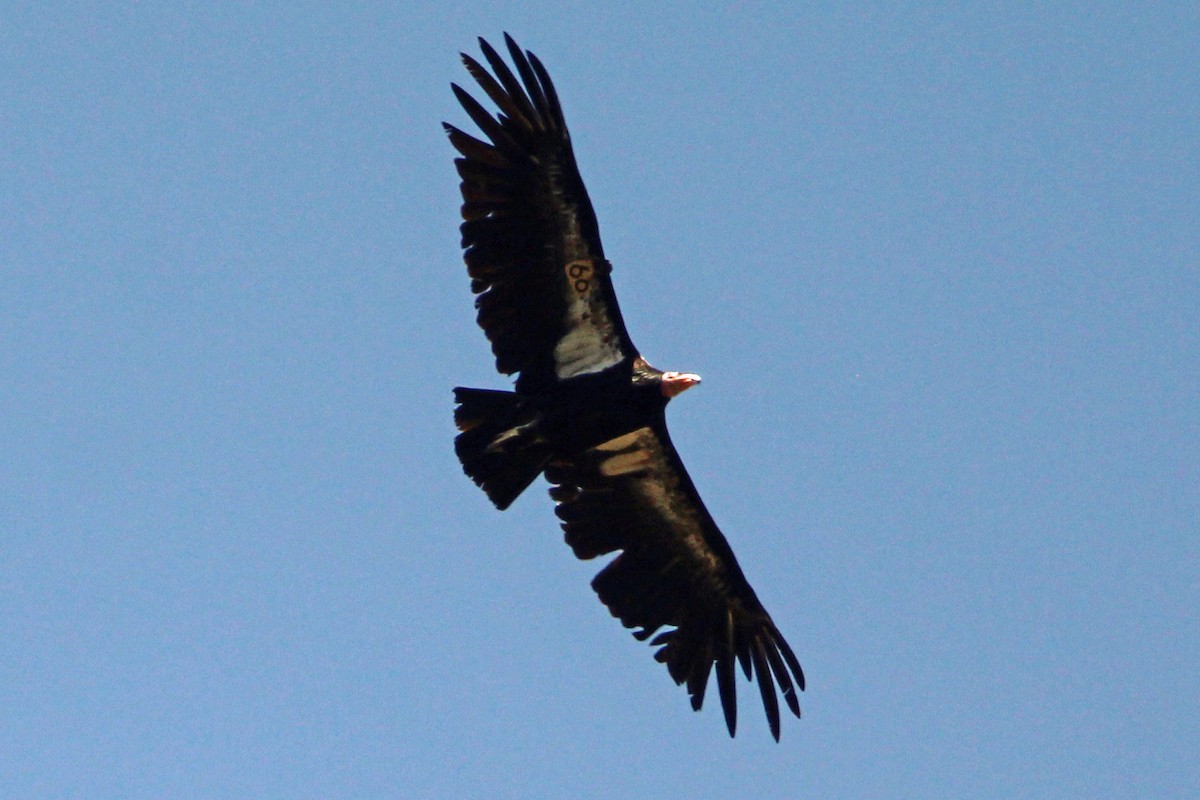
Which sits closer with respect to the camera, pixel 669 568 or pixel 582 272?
pixel 582 272

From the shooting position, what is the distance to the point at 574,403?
714 inches

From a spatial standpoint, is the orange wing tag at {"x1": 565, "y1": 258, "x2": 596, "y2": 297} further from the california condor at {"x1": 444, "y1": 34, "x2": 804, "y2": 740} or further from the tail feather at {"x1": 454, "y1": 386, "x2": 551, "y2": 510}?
the tail feather at {"x1": 454, "y1": 386, "x2": 551, "y2": 510}

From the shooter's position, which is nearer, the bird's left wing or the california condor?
the california condor

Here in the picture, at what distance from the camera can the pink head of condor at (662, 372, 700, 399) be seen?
1844 cm

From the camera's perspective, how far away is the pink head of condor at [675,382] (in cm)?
1844

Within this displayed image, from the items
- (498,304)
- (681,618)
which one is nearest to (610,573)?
(681,618)

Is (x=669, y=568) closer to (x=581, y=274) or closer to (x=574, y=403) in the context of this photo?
(x=574, y=403)

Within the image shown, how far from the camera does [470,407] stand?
17.9 meters

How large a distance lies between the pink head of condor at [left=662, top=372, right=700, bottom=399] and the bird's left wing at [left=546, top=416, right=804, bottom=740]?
115 centimetres

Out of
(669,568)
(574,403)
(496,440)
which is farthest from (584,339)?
(669,568)

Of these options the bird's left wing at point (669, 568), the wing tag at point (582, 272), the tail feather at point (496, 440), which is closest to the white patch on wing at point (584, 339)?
the wing tag at point (582, 272)

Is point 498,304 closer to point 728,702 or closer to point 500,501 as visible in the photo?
point 500,501

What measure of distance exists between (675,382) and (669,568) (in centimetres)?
253

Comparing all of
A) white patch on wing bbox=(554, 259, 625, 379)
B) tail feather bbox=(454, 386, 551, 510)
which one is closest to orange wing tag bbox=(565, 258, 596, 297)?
white patch on wing bbox=(554, 259, 625, 379)
